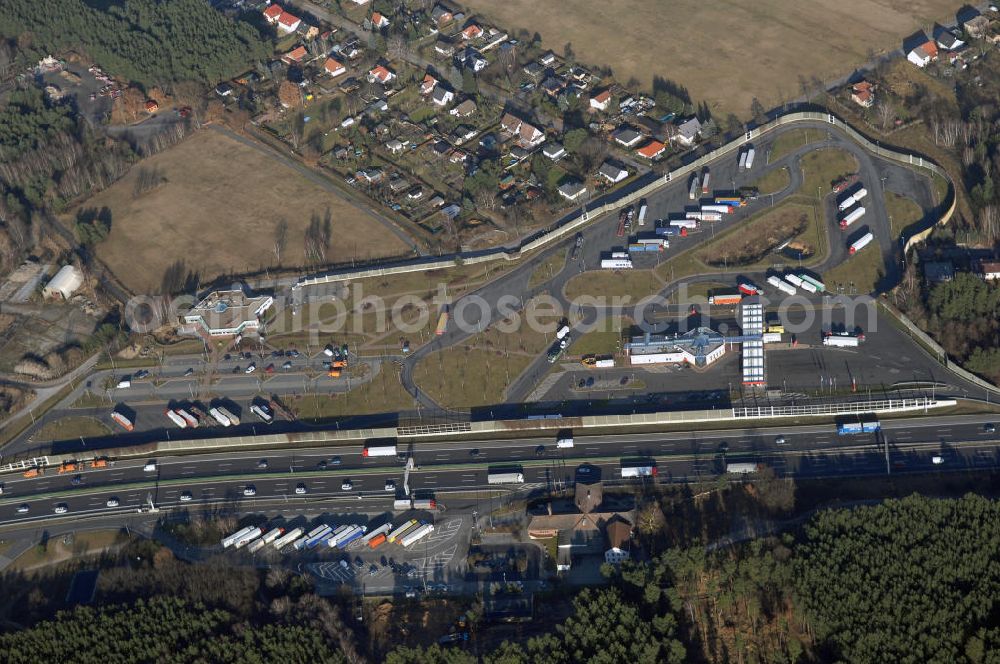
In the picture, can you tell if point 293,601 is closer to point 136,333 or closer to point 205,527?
point 205,527

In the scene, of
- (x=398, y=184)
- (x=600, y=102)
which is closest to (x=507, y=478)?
(x=398, y=184)

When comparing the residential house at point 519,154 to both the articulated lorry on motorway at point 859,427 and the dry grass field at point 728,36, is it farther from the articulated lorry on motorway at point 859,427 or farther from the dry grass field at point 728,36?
the articulated lorry on motorway at point 859,427

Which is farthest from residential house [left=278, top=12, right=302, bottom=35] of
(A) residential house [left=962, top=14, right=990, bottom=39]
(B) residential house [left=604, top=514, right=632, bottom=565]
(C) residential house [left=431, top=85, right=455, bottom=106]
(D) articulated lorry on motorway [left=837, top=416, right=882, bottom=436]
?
(D) articulated lorry on motorway [left=837, top=416, right=882, bottom=436]

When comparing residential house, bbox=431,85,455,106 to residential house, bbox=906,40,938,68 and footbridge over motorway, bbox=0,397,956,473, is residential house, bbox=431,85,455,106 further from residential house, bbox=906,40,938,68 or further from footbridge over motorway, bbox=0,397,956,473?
residential house, bbox=906,40,938,68

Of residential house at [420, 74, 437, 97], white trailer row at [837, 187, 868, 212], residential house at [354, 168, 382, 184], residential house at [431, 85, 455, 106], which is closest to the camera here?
white trailer row at [837, 187, 868, 212]

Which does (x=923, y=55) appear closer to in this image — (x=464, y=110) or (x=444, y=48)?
(x=464, y=110)

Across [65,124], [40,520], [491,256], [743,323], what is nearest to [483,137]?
[491,256]
